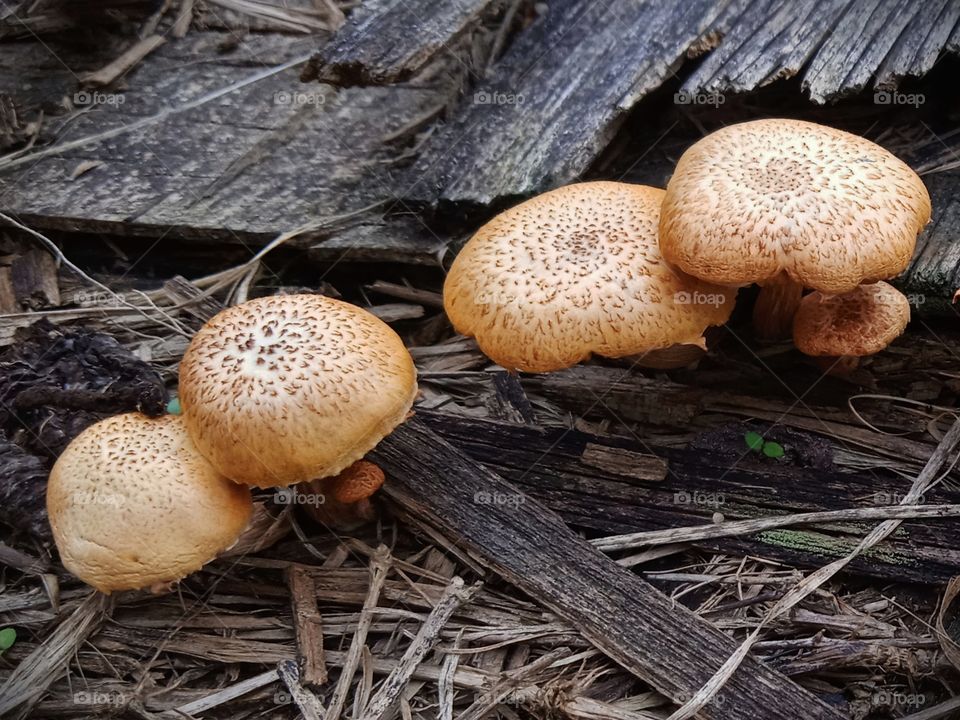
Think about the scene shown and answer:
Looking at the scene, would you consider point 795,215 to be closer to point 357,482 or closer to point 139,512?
point 357,482

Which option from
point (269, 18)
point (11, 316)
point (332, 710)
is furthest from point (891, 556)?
point (269, 18)

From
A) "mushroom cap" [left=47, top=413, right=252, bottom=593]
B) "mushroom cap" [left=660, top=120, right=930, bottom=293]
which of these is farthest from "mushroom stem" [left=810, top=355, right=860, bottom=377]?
"mushroom cap" [left=47, top=413, right=252, bottom=593]

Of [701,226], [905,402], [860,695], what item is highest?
[701,226]

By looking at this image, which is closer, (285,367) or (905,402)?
(285,367)

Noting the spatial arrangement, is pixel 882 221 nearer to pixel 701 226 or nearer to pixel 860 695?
pixel 701 226

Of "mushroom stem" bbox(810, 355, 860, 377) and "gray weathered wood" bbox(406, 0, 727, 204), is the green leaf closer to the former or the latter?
"mushroom stem" bbox(810, 355, 860, 377)

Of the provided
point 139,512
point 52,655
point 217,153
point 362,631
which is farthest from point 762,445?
point 217,153

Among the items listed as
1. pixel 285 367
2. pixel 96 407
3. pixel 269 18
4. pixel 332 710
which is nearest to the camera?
pixel 285 367
